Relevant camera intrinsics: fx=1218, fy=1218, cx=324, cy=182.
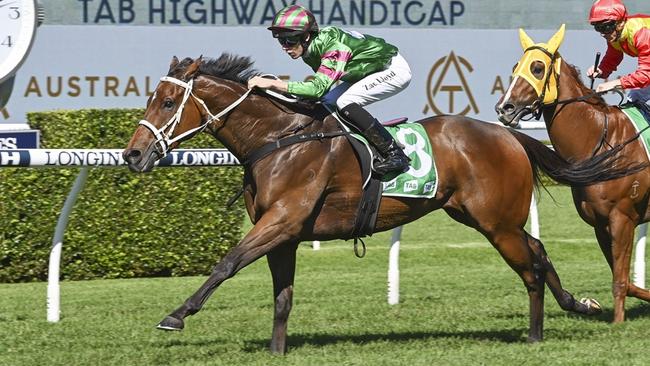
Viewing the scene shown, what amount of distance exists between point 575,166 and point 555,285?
674 mm

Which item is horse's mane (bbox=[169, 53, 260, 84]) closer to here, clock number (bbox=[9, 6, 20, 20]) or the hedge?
clock number (bbox=[9, 6, 20, 20])

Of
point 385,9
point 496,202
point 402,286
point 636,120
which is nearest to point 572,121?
point 636,120

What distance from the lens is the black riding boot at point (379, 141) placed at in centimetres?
582

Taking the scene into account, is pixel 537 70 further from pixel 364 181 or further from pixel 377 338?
pixel 377 338

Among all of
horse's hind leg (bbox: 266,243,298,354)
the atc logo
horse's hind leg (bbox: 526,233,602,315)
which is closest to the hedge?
horse's hind leg (bbox: 266,243,298,354)

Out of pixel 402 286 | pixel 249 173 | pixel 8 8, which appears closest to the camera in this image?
pixel 249 173

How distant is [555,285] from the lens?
636 centimetres

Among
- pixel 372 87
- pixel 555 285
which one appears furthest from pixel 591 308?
pixel 372 87

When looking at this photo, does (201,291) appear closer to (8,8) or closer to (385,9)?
(8,8)

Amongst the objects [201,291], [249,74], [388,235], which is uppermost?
[249,74]

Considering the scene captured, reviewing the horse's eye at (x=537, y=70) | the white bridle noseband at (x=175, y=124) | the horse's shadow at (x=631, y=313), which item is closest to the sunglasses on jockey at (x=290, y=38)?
the white bridle noseband at (x=175, y=124)

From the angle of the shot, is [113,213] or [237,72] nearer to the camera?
[237,72]

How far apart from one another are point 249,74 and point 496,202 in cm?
139

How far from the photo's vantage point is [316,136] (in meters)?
5.80
